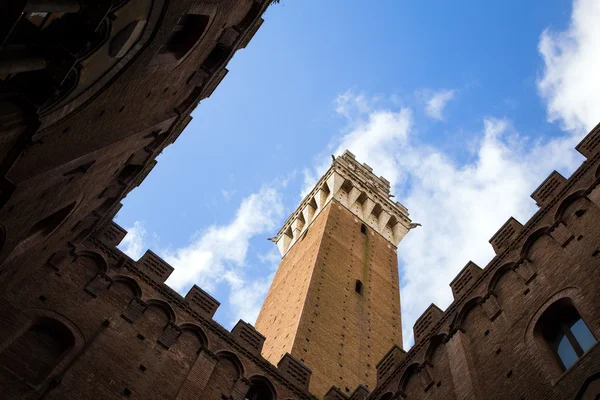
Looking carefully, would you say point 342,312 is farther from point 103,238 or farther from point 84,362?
point 84,362

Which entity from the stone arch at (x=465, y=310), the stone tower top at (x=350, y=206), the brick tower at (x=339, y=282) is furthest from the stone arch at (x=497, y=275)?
the stone tower top at (x=350, y=206)

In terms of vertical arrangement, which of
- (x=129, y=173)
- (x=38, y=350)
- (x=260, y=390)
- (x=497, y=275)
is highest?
(x=497, y=275)

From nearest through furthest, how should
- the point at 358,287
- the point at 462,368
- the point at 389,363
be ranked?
the point at 462,368, the point at 389,363, the point at 358,287

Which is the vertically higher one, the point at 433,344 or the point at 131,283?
the point at 433,344

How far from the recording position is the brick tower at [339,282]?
73.9ft

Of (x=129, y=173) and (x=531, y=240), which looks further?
(x=129, y=173)

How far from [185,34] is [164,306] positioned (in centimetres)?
652

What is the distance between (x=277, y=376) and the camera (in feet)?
48.8

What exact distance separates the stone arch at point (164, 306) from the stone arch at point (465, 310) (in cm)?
621

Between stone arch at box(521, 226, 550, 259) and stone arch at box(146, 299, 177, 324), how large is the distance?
772 cm

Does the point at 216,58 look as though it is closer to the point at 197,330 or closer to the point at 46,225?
the point at 46,225

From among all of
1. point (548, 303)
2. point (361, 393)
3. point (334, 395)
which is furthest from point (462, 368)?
point (334, 395)

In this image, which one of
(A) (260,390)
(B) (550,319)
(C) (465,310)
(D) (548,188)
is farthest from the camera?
(A) (260,390)

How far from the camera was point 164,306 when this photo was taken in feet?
47.1
